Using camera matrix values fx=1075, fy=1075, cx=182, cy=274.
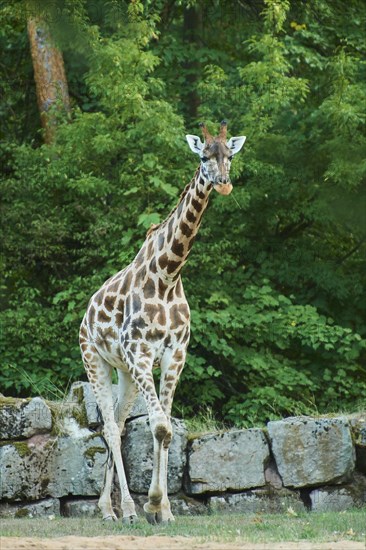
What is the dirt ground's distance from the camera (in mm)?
6781

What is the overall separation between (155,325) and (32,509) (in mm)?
2403

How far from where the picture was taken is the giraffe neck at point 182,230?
9.58 metres

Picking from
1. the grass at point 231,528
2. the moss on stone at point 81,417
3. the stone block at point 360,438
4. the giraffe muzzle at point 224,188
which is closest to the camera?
the grass at point 231,528

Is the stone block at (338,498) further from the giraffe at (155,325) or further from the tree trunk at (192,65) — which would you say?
the tree trunk at (192,65)

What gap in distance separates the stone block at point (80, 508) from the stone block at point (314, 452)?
1867mm

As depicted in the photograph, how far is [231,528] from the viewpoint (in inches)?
332

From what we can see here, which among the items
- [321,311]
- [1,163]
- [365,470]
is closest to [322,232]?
[321,311]

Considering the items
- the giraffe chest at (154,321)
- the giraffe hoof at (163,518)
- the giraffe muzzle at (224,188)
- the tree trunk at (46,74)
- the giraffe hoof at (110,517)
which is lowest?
the giraffe hoof at (163,518)

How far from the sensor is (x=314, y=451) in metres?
10.6

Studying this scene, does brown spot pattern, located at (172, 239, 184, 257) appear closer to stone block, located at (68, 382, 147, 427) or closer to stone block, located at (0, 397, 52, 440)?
stone block, located at (68, 382, 147, 427)

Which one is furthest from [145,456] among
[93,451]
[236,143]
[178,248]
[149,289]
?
[236,143]

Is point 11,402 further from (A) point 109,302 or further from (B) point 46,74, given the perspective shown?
(B) point 46,74

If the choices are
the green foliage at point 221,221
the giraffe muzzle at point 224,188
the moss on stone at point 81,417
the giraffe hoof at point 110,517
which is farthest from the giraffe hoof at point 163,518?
the green foliage at point 221,221

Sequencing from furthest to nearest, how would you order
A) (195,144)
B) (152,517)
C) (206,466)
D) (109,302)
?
(206,466), (109,302), (195,144), (152,517)
